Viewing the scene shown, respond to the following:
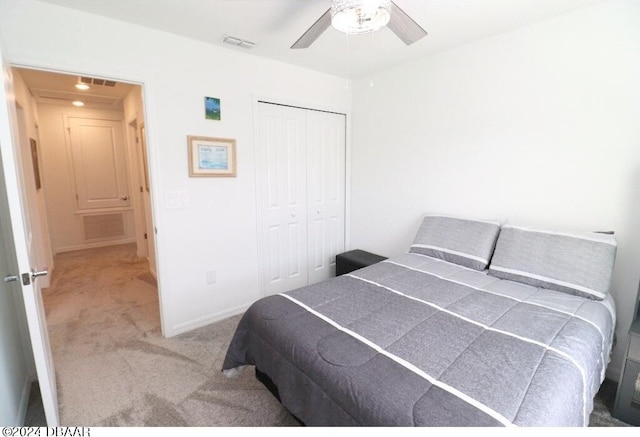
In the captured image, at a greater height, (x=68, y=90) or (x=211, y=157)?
(x=68, y=90)

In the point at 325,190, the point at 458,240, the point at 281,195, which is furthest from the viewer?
the point at 325,190

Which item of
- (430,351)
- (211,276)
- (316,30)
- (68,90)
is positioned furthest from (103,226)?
(430,351)

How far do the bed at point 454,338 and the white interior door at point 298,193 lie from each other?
1.29m

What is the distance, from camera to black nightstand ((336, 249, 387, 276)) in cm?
321

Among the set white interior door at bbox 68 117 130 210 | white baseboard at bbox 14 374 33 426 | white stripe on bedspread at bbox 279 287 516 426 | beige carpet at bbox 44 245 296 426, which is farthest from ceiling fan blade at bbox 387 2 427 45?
white interior door at bbox 68 117 130 210

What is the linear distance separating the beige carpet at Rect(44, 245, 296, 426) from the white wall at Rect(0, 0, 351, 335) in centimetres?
33

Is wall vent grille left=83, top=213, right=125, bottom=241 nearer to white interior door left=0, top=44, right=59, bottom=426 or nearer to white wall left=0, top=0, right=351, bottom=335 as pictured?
white wall left=0, top=0, right=351, bottom=335

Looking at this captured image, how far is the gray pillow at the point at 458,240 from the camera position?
2289 mm

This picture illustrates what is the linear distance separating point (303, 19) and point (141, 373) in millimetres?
→ 2677

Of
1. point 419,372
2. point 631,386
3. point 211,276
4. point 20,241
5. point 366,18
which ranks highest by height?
point 366,18

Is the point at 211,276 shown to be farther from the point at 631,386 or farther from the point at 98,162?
the point at 98,162

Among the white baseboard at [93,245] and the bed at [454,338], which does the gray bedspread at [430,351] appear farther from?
the white baseboard at [93,245]

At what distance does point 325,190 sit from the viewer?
11.6ft

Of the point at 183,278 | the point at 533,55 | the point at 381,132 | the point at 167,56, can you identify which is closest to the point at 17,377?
the point at 183,278
